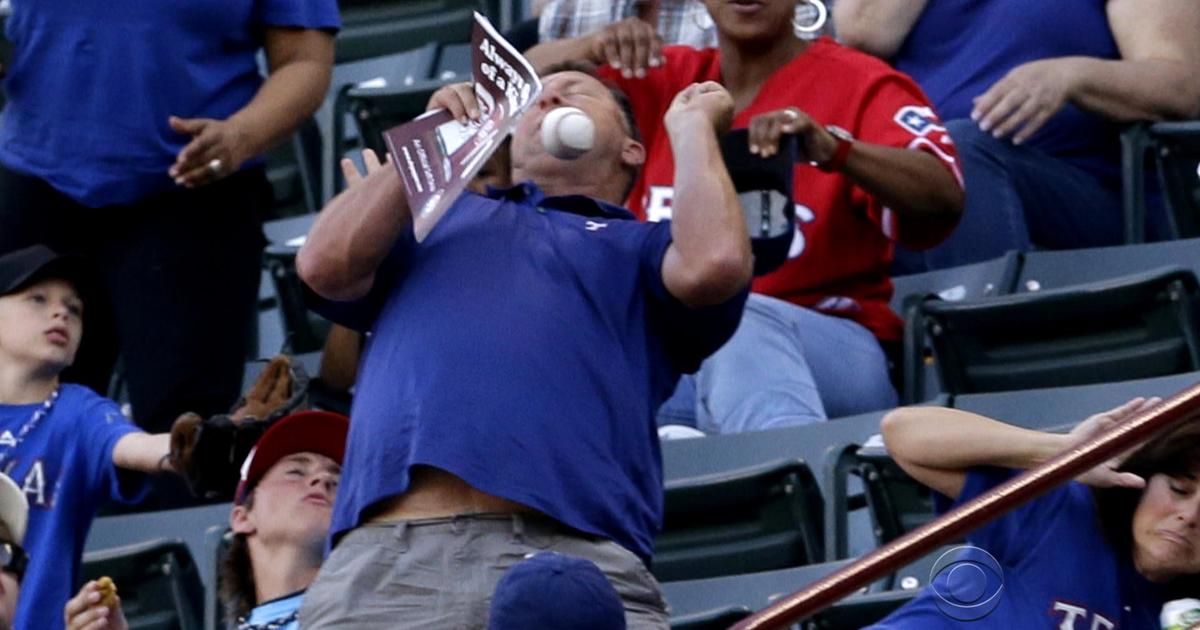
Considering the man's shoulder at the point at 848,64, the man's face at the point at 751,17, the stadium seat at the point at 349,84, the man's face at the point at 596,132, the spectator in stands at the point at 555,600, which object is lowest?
the stadium seat at the point at 349,84

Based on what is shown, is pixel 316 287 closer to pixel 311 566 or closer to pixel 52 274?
pixel 311 566

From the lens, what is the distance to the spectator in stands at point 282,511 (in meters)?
4.68

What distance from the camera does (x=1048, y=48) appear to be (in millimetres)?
6020

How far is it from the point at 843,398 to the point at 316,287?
1.78 m

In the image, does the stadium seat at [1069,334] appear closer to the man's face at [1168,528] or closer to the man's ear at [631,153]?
the man's ear at [631,153]

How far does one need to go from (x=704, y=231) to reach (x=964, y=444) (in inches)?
19.4

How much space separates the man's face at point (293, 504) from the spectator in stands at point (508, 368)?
65 centimetres

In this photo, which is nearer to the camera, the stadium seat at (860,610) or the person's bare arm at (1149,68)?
the stadium seat at (860,610)

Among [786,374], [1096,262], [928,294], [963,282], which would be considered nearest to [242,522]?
[786,374]

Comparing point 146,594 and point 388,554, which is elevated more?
point 388,554

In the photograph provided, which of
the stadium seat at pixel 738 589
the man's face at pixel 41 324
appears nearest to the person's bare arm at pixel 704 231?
the stadium seat at pixel 738 589

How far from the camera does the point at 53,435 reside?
205 inches

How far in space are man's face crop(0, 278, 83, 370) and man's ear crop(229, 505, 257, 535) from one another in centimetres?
73

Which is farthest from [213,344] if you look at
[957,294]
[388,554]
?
[388,554]
